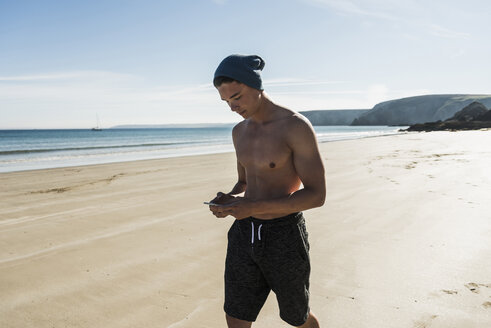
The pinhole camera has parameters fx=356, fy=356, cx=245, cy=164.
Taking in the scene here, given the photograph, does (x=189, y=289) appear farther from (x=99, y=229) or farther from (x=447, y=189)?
(x=447, y=189)

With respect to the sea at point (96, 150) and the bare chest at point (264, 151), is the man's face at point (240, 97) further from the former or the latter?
the sea at point (96, 150)

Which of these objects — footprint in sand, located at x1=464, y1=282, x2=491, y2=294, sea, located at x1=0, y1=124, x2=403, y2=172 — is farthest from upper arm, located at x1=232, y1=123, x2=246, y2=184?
sea, located at x1=0, y1=124, x2=403, y2=172

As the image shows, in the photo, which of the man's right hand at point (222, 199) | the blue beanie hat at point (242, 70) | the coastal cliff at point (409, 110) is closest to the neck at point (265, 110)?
the blue beanie hat at point (242, 70)

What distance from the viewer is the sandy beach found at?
308 centimetres

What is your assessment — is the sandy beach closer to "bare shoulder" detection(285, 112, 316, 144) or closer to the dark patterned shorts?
the dark patterned shorts

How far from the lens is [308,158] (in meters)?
1.90

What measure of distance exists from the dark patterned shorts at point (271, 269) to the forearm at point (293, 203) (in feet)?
0.73

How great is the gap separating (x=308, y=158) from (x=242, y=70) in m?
0.60

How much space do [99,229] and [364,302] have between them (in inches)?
156

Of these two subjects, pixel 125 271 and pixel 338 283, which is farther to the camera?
pixel 125 271

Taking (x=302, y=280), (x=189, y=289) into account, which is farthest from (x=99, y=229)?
(x=302, y=280)

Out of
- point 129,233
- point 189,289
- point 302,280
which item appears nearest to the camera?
point 302,280

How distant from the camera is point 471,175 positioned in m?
8.84

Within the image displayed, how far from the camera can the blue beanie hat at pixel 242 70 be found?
76.5 inches
